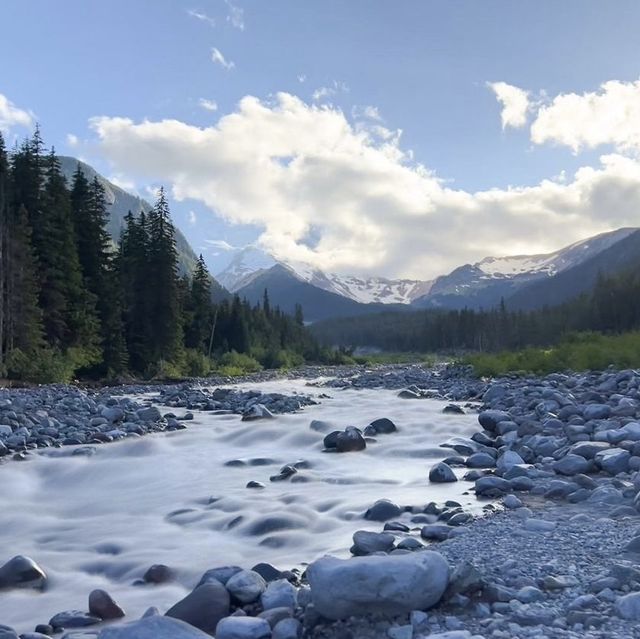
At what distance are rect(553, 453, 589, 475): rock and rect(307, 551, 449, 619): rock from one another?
4145 mm

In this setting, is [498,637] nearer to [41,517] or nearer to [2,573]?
[2,573]

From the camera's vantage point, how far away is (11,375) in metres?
24.8

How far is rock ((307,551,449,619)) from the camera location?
3246mm

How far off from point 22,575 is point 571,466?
5379mm

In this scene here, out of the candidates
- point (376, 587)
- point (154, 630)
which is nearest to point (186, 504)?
point (154, 630)

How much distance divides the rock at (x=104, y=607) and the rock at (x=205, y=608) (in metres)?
0.56

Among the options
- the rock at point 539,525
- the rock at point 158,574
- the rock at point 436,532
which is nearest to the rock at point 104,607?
the rock at point 158,574

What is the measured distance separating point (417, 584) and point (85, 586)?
2833 millimetres

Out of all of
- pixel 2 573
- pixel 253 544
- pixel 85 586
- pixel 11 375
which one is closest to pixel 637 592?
pixel 253 544

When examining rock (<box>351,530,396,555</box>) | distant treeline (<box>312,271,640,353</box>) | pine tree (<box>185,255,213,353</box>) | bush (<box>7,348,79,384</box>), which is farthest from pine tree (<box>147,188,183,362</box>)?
rock (<box>351,530,396,555</box>)

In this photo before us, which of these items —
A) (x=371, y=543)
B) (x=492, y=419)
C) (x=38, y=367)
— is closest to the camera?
(x=371, y=543)

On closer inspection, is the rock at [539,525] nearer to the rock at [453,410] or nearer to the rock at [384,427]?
the rock at [384,427]

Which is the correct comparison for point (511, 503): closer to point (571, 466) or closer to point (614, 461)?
point (571, 466)

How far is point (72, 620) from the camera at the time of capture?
3924mm
